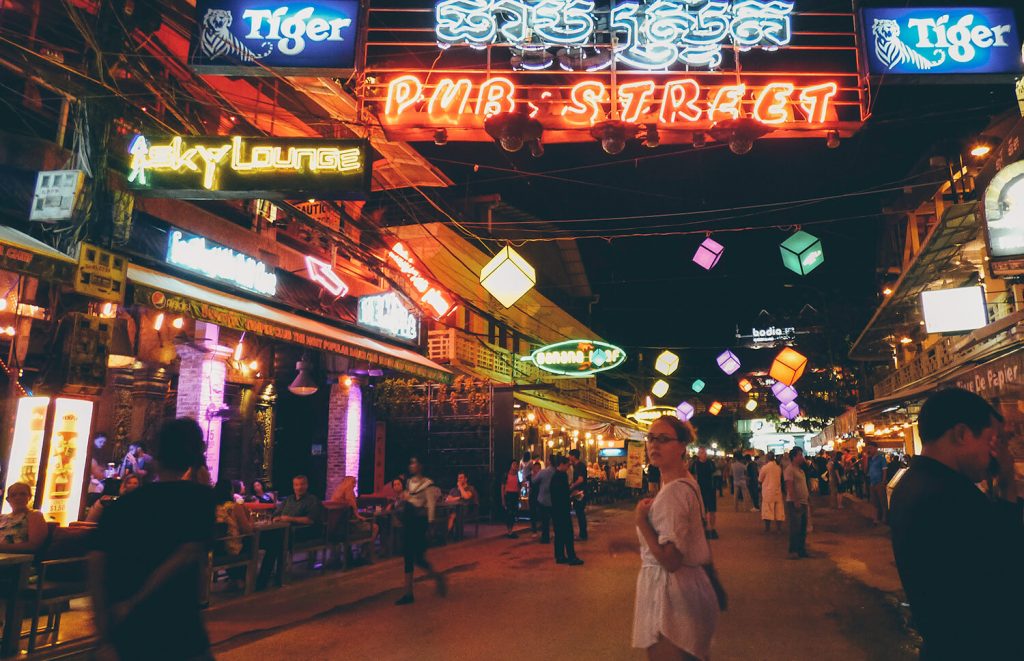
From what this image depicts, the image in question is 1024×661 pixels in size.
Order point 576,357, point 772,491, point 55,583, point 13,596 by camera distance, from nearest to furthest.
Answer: point 13,596 < point 55,583 < point 772,491 < point 576,357

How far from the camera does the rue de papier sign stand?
8.52 m

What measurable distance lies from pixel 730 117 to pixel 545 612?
7.58m

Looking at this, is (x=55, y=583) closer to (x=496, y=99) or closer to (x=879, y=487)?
(x=496, y=99)

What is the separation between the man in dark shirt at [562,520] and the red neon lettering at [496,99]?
700 centimetres

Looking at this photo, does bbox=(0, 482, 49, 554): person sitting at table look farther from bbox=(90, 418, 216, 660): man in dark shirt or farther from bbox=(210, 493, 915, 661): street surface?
bbox=(90, 418, 216, 660): man in dark shirt

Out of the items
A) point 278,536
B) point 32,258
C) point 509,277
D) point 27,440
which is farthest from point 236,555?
point 509,277

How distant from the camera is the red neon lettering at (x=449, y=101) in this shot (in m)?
10.2

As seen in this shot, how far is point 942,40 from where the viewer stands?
9891 mm

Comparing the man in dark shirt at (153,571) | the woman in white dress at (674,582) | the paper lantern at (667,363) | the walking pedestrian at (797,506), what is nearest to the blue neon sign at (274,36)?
the man in dark shirt at (153,571)

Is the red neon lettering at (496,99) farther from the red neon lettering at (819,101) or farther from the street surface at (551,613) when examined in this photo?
the street surface at (551,613)

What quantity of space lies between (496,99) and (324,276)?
6251mm

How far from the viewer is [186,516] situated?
3090 mm

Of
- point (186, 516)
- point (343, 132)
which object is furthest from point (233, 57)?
point (186, 516)

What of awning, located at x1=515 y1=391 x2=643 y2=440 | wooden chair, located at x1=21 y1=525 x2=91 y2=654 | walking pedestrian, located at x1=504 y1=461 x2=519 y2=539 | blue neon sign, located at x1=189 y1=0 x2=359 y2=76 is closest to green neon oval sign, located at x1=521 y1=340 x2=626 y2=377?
awning, located at x1=515 y1=391 x2=643 y2=440
